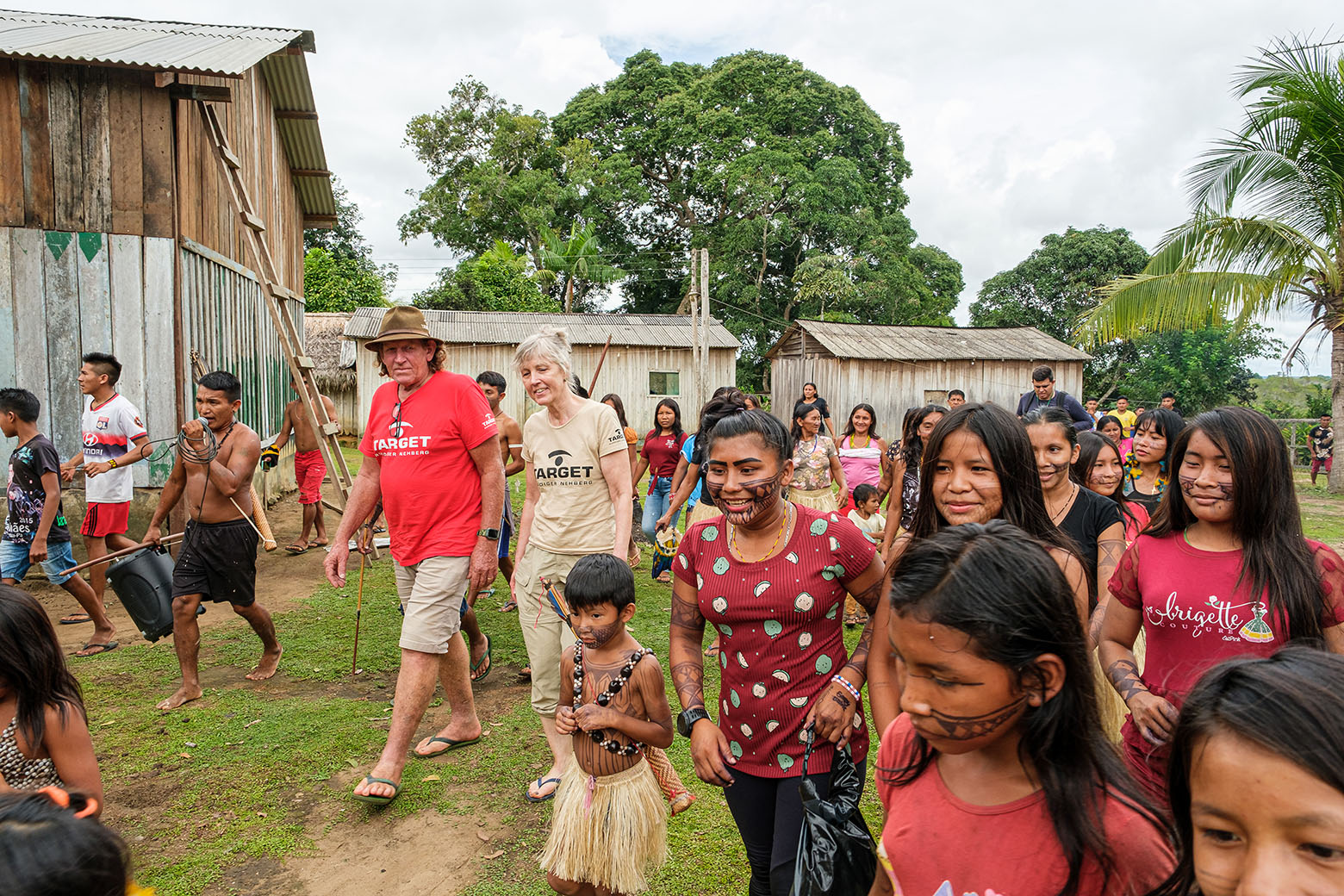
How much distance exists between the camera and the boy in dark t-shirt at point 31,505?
5.72 m

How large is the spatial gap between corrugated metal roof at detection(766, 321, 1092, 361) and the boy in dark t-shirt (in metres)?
18.0

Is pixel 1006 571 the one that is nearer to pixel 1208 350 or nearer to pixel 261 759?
pixel 261 759

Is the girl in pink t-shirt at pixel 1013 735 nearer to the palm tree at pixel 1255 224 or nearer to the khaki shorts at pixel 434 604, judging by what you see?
the khaki shorts at pixel 434 604

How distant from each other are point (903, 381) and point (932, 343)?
5.53 feet

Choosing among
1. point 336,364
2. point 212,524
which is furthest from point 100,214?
point 336,364

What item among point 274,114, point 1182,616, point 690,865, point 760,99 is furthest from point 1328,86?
point 760,99

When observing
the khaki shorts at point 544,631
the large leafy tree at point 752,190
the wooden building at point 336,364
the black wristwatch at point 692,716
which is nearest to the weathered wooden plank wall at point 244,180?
the khaki shorts at point 544,631

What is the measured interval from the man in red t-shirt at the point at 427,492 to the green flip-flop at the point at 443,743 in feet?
1.20

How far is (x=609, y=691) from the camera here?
2777mm

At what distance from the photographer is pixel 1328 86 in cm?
1242

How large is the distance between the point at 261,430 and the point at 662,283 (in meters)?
23.8

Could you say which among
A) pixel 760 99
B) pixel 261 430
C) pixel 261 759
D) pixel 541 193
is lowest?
pixel 261 759

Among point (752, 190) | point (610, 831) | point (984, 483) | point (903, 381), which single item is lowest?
point (610, 831)

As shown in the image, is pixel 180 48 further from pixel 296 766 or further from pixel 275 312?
pixel 296 766
